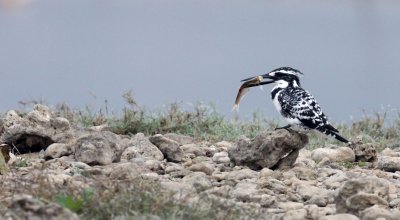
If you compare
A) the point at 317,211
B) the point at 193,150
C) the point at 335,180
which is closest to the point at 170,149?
the point at 193,150

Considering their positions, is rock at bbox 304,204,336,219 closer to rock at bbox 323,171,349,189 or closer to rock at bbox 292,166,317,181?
rock at bbox 323,171,349,189

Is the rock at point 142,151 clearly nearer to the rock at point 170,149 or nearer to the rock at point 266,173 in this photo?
the rock at point 170,149

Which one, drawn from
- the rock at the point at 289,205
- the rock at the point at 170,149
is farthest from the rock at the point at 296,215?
the rock at the point at 170,149

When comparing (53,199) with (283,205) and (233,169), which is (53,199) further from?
(233,169)

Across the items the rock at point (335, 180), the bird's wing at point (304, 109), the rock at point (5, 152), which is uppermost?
the bird's wing at point (304, 109)

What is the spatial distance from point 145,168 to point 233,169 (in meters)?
0.86

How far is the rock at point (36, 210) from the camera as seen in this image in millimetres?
4809

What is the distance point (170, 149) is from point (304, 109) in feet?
4.38

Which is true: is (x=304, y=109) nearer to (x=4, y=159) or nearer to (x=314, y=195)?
(x=314, y=195)

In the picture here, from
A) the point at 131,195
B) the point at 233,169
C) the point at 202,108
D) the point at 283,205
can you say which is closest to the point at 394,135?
the point at 202,108

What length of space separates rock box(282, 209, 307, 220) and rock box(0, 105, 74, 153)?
346 centimetres

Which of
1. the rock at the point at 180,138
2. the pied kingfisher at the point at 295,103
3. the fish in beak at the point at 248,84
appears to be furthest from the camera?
the rock at the point at 180,138

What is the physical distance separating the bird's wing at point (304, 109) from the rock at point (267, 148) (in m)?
0.21

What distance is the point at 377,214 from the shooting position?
21.6ft
